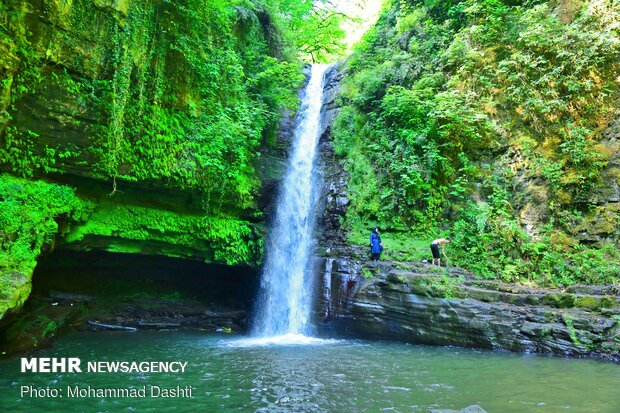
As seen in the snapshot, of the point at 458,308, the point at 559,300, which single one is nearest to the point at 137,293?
the point at 458,308

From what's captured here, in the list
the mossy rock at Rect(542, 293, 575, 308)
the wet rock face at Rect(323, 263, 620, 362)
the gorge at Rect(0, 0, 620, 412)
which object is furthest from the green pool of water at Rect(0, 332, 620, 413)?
the mossy rock at Rect(542, 293, 575, 308)

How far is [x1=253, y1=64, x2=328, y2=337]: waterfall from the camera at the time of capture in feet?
39.1

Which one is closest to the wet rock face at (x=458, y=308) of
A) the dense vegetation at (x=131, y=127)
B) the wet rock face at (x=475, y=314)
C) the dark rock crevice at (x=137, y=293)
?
the wet rock face at (x=475, y=314)

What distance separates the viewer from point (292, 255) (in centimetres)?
1284

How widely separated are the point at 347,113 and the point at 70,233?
10464 millimetres

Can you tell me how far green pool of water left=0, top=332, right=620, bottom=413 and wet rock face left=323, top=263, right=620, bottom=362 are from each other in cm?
53

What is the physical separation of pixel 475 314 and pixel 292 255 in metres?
6.03

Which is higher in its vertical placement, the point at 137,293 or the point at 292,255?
the point at 292,255

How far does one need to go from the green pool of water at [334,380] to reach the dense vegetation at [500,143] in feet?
11.5

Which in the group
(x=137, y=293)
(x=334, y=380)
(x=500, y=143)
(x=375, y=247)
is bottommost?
(x=334, y=380)

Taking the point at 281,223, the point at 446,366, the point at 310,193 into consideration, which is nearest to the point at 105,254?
the point at 281,223

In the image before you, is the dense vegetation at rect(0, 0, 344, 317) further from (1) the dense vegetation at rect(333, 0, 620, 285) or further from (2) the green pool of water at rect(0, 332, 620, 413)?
(1) the dense vegetation at rect(333, 0, 620, 285)

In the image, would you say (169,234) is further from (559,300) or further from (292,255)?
(559,300)

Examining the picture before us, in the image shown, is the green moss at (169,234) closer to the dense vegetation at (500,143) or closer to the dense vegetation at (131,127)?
the dense vegetation at (131,127)
